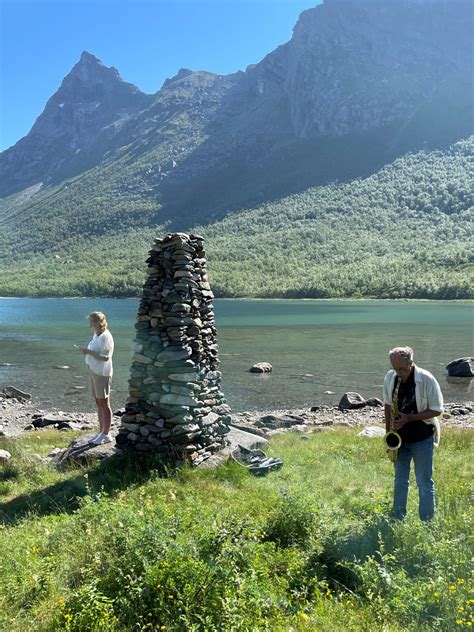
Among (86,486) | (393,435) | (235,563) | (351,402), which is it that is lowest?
(351,402)

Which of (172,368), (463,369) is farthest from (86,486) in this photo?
(463,369)

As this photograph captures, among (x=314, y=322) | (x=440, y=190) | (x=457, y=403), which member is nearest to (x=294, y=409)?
(x=457, y=403)

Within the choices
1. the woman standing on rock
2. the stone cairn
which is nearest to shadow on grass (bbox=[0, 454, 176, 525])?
the stone cairn

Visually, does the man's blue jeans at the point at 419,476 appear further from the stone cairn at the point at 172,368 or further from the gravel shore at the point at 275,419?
the gravel shore at the point at 275,419

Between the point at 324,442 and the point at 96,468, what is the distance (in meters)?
6.62

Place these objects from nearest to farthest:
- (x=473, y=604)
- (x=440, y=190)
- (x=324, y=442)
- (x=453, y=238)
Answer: (x=473, y=604), (x=324, y=442), (x=453, y=238), (x=440, y=190)

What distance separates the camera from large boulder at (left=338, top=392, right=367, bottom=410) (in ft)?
82.2

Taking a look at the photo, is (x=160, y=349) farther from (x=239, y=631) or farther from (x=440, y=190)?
(x=440, y=190)

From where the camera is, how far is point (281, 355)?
42438 mm

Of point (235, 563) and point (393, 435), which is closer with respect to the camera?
point (235, 563)

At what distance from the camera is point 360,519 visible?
320 inches

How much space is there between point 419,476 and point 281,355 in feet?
115

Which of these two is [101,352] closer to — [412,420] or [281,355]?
[412,420]

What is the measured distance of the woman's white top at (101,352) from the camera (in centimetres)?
1152
